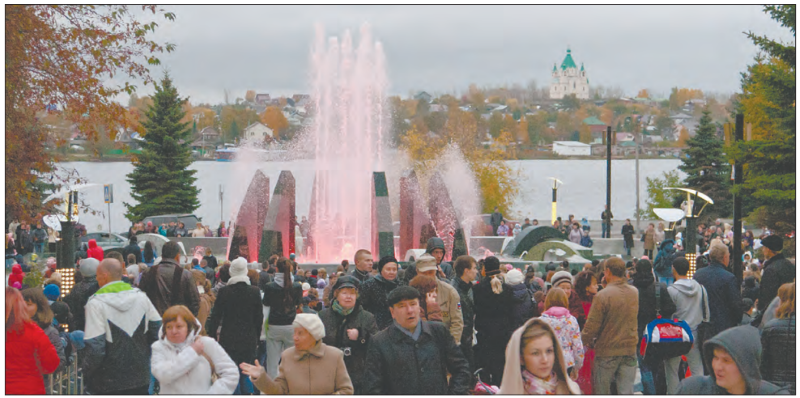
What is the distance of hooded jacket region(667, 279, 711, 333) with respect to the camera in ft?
30.8

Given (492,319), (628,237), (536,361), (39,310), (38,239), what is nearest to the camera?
(536,361)

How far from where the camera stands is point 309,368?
630cm

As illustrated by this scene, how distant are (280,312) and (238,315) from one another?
642 mm

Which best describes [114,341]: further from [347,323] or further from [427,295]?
[427,295]

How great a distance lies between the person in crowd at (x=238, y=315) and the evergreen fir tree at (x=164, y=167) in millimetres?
40711

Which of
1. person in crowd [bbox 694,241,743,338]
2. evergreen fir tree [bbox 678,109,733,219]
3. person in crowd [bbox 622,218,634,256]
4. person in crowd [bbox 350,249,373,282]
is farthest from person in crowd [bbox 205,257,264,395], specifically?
evergreen fir tree [bbox 678,109,733,219]

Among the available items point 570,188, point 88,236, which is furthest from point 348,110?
point 570,188

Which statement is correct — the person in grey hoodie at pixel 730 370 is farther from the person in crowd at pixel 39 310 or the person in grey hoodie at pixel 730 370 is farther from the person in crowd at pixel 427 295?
the person in crowd at pixel 39 310

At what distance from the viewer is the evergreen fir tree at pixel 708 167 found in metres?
49.9

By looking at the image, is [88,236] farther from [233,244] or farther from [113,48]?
[113,48]

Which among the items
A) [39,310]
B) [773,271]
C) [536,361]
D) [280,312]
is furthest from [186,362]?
[773,271]

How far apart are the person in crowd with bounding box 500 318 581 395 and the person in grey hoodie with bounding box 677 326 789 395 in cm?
64

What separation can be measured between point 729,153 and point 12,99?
34.5 feet

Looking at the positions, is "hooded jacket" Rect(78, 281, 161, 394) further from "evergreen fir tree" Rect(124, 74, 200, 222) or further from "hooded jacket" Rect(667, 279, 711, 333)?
"evergreen fir tree" Rect(124, 74, 200, 222)
